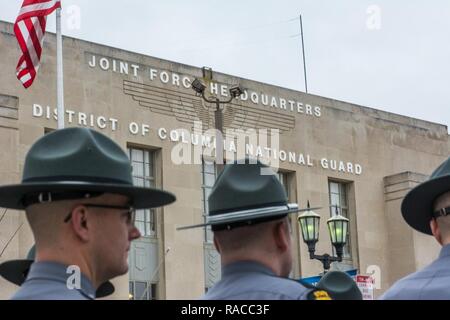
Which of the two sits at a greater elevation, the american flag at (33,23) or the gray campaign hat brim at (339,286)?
the american flag at (33,23)

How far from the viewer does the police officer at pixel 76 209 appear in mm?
4016

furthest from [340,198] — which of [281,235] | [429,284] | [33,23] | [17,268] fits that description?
[281,235]

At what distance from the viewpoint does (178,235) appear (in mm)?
32500

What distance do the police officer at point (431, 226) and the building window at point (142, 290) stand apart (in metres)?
26.3

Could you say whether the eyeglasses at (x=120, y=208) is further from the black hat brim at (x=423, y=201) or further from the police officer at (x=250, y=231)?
the black hat brim at (x=423, y=201)

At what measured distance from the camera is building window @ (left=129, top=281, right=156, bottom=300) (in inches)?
1241

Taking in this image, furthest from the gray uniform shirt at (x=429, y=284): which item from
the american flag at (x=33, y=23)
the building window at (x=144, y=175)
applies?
the building window at (x=144, y=175)

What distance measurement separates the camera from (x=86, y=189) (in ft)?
13.4

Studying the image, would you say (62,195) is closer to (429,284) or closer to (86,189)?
(86,189)

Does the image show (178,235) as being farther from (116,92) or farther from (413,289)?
(413,289)

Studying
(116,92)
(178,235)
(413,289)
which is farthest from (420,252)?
(413,289)

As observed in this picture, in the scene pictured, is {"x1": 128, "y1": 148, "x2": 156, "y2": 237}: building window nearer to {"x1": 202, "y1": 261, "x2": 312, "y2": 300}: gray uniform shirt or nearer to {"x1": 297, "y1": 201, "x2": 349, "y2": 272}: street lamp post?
{"x1": 297, "y1": 201, "x2": 349, "y2": 272}: street lamp post

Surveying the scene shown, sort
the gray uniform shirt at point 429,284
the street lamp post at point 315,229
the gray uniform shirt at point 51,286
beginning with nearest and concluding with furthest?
the gray uniform shirt at point 51,286
the gray uniform shirt at point 429,284
the street lamp post at point 315,229

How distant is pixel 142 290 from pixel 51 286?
28.0 meters
